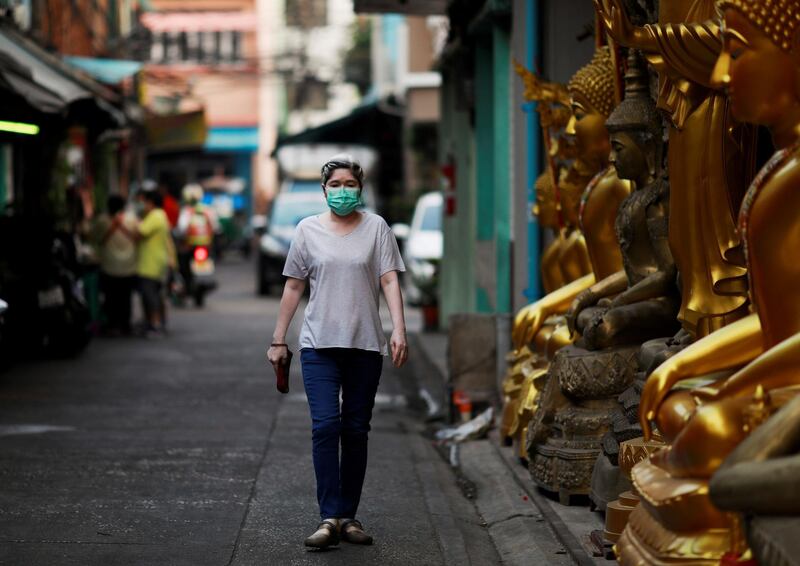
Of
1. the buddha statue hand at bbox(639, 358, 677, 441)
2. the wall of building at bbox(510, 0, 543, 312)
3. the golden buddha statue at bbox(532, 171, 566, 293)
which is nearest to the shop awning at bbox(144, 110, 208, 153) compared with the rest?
the wall of building at bbox(510, 0, 543, 312)

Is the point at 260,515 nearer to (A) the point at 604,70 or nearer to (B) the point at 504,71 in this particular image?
(A) the point at 604,70

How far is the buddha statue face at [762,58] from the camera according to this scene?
508cm

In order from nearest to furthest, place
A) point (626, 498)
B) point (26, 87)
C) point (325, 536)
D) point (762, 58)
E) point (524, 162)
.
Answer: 1. point (762, 58)
2. point (626, 498)
3. point (325, 536)
4. point (524, 162)
5. point (26, 87)

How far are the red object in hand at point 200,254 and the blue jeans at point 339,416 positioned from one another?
17.6 meters

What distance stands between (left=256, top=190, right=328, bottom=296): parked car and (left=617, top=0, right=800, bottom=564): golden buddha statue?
72.8 feet

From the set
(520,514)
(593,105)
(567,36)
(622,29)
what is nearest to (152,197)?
→ (567,36)

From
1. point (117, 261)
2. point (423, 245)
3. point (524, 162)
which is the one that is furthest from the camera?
point (423, 245)

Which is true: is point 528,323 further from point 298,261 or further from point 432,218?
point 432,218

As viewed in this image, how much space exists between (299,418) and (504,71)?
11.5 feet

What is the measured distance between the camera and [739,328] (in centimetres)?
562

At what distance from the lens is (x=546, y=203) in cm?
974

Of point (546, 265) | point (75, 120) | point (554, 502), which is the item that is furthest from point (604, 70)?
point (75, 120)

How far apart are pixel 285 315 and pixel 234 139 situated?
2055 inches

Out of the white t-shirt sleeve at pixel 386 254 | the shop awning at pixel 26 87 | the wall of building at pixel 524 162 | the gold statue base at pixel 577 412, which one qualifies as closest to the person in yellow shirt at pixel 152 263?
the shop awning at pixel 26 87
